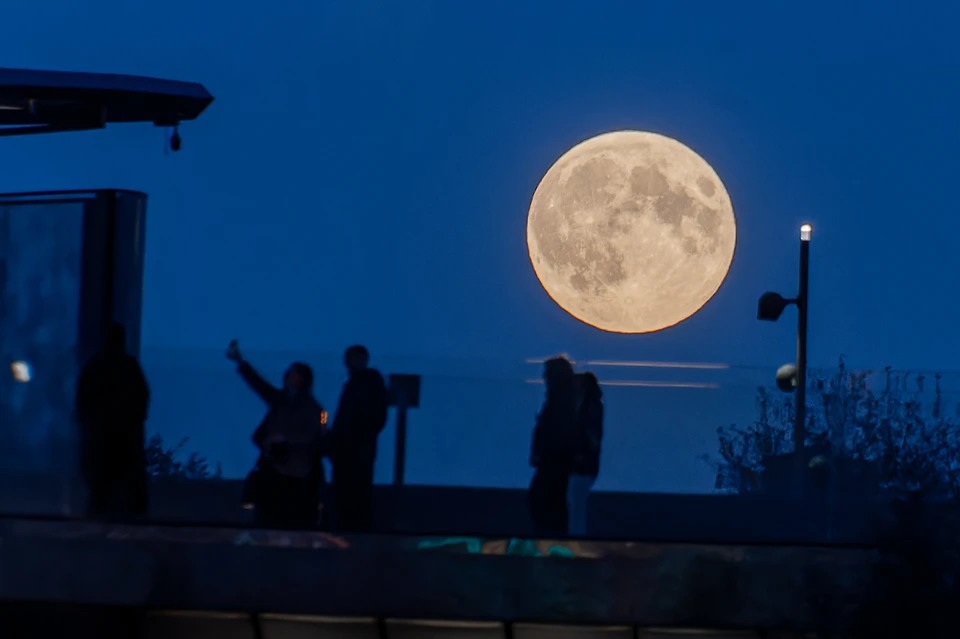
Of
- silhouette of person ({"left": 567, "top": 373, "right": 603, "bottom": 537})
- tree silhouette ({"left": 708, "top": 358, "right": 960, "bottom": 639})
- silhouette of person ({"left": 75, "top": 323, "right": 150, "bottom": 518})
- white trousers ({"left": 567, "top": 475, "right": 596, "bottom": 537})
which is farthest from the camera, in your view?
silhouette of person ({"left": 567, "top": 373, "right": 603, "bottom": 537})

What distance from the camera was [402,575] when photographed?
1123cm

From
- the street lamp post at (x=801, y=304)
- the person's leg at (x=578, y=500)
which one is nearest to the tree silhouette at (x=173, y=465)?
the person's leg at (x=578, y=500)

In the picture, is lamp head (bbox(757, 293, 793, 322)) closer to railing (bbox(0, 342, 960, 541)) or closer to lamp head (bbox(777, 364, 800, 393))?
lamp head (bbox(777, 364, 800, 393))

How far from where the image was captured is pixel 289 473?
1205cm

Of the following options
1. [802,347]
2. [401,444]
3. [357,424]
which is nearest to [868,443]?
[401,444]

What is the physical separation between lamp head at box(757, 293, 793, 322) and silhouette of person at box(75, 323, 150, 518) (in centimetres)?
1282

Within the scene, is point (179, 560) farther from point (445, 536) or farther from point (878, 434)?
point (878, 434)

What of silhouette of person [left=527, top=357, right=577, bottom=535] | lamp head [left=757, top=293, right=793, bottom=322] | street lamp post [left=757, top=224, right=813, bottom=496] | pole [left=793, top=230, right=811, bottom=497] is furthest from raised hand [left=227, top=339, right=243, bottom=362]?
lamp head [left=757, top=293, right=793, bottom=322]

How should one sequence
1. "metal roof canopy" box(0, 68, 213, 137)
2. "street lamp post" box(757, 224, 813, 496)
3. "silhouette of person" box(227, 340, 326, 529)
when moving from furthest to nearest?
"street lamp post" box(757, 224, 813, 496) < "silhouette of person" box(227, 340, 326, 529) < "metal roof canopy" box(0, 68, 213, 137)

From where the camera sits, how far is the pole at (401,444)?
1221cm

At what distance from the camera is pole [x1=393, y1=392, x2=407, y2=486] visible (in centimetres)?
1221

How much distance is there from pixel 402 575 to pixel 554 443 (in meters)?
1.73

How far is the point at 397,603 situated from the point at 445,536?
0.55m

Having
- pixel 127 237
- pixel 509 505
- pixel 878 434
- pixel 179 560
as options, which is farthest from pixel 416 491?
pixel 878 434
